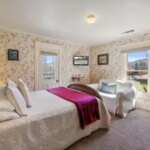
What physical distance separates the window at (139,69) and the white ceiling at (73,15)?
83cm

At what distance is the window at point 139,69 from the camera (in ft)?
12.4

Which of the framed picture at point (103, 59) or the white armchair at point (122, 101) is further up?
the framed picture at point (103, 59)

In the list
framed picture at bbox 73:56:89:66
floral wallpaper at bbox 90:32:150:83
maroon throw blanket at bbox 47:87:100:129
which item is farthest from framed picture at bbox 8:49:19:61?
floral wallpaper at bbox 90:32:150:83

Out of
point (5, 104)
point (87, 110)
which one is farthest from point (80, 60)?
point (5, 104)

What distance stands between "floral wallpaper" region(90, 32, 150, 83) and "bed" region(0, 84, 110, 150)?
2.77 meters

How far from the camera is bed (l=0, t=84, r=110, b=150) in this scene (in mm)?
1380

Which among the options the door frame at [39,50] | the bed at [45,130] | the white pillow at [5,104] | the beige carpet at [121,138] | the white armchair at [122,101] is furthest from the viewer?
the door frame at [39,50]

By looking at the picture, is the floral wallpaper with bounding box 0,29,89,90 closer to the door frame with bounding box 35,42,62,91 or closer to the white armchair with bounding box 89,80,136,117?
the door frame with bounding box 35,42,62,91

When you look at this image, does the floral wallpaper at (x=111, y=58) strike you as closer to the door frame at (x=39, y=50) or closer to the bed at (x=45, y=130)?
the door frame at (x=39, y=50)

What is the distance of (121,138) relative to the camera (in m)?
2.24

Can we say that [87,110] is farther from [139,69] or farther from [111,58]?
[111,58]

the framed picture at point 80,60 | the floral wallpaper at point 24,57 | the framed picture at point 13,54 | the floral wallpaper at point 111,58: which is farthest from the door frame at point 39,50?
the floral wallpaper at point 111,58

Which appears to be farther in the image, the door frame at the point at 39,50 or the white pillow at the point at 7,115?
the door frame at the point at 39,50

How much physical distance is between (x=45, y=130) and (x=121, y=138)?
142 centimetres
